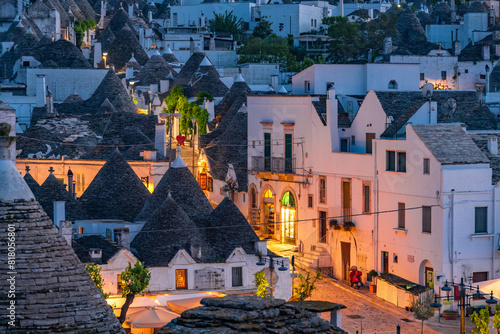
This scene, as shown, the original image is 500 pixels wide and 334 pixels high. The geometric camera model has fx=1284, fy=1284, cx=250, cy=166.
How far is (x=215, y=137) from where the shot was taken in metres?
73.6

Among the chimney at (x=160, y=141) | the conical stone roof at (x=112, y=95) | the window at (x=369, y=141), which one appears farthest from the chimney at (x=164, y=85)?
the window at (x=369, y=141)

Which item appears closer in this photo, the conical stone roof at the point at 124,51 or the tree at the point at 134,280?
the tree at the point at 134,280

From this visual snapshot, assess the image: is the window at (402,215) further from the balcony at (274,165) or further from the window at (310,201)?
the balcony at (274,165)

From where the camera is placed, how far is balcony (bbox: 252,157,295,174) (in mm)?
61625

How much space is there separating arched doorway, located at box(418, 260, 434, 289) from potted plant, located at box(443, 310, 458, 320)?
2.67m

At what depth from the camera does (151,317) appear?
134 feet

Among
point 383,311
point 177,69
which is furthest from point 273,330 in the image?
point 177,69

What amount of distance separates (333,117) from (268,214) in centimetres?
785

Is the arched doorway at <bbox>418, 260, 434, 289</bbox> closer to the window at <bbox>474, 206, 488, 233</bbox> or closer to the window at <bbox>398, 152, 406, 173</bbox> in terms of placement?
the window at <bbox>474, 206, 488, 233</bbox>

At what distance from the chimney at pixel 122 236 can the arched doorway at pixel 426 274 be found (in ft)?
38.2

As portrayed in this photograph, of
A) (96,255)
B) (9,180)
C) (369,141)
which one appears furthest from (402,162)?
(9,180)

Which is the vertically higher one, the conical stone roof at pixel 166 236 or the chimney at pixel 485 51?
the chimney at pixel 485 51

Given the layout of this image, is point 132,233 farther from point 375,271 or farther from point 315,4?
point 315,4

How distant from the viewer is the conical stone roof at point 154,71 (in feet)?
312
